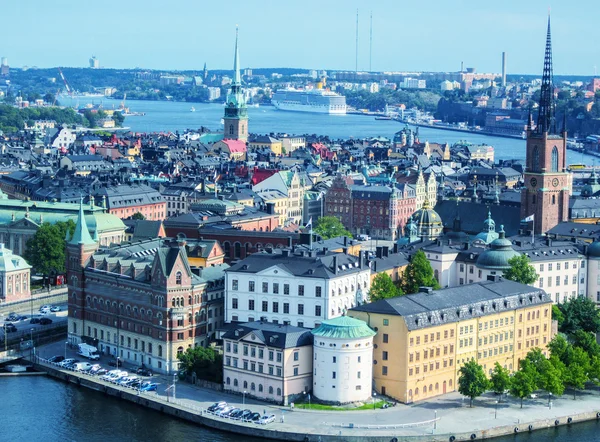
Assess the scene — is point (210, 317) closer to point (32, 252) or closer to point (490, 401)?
point (490, 401)

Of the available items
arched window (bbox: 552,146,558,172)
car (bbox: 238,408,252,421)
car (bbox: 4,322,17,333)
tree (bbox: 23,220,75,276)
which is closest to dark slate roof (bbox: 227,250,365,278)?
car (bbox: 238,408,252,421)

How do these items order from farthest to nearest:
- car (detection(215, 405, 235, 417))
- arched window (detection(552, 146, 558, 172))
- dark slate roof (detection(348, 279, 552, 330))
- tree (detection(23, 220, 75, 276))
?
arched window (detection(552, 146, 558, 172)), tree (detection(23, 220, 75, 276)), dark slate roof (detection(348, 279, 552, 330)), car (detection(215, 405, 235, 417))

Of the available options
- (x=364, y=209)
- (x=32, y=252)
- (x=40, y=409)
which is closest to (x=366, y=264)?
(x=40, y=409)

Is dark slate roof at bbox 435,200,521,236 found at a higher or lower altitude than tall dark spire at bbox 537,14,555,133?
lower

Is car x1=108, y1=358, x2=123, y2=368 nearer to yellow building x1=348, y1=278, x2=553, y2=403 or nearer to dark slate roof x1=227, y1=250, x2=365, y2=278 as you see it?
dark slate roof x1=227, y1=250, x2=365, y2=278

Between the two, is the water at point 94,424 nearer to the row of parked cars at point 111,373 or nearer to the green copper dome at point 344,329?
the row of parked cars at point 111,373

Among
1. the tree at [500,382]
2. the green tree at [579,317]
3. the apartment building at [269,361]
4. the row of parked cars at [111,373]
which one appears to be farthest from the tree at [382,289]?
the row of parked cars at [111,373]
